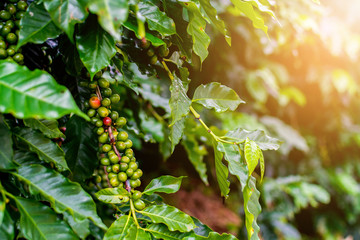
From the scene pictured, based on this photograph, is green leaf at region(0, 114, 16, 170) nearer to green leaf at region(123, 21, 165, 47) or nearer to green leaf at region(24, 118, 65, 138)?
green leaf at region(24, 118, 65, 138)

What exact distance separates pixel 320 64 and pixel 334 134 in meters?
0.70

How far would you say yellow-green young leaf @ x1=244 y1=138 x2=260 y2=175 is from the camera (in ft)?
1.47

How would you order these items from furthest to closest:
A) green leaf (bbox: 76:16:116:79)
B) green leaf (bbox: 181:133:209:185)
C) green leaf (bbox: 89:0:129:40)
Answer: green leaf (bbox: 181:133:209:185)
green leaf (bbox: 76:16:116:79)
green leaf (bbox: 89:0:129:40)

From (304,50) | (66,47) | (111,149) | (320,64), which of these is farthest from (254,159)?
(320,64)

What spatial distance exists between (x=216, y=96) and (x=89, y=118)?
0.87 feet

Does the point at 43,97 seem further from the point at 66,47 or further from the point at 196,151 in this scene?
the point at 196,151

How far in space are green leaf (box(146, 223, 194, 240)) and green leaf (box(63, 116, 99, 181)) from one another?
0.14m

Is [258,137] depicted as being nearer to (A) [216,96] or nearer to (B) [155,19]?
(A) [216,96]

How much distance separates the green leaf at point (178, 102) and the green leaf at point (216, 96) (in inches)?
1.9

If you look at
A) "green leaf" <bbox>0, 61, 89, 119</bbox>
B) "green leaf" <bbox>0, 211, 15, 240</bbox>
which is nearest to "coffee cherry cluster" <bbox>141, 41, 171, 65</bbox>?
"green leaf" <bbox>0, 61, 89, 119</bbox>

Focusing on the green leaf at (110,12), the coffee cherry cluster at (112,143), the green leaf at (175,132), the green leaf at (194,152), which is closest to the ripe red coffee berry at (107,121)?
the coffee cherry cluster at (112,143)

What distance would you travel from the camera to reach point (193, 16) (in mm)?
446

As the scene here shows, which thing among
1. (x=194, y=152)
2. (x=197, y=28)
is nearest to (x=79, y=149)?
(x=197, y=28)

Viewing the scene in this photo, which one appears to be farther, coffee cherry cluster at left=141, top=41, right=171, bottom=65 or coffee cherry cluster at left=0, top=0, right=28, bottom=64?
coffee cherry cluster at left=141, top=41, right=171, bottom=65
